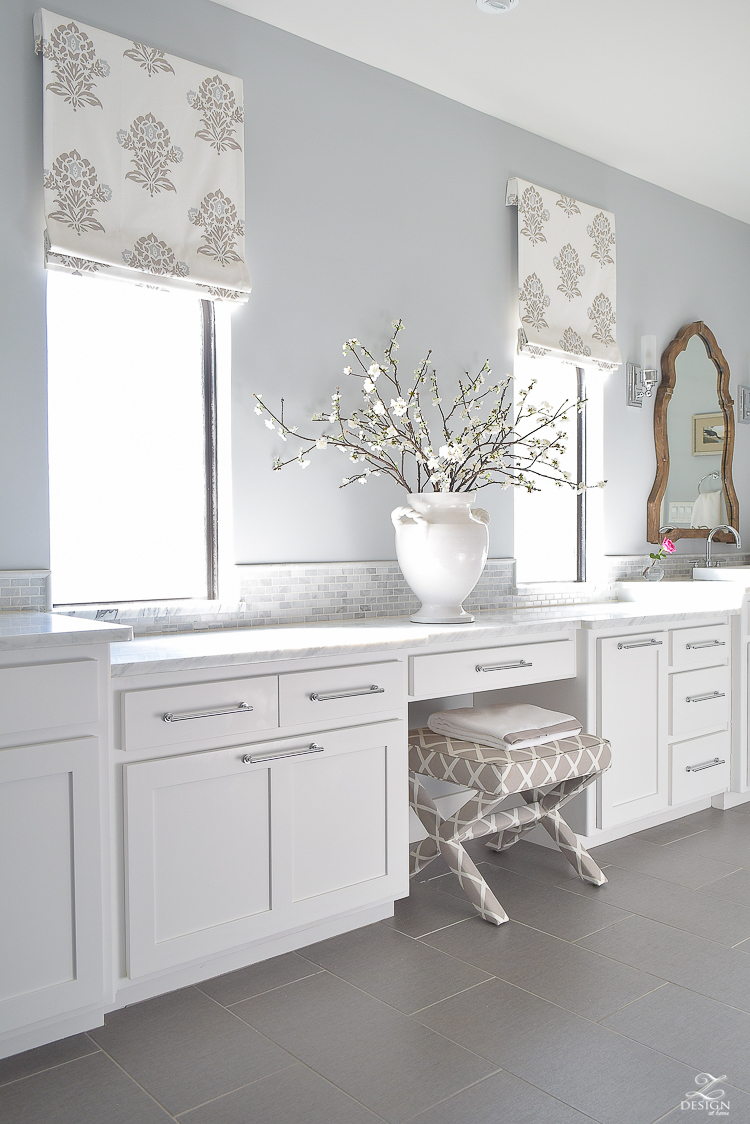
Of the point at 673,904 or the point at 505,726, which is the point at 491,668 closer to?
the point at 505,726

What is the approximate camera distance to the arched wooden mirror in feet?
14.2

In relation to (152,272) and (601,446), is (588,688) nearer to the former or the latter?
(601,446)

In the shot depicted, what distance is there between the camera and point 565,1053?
1.85 metres

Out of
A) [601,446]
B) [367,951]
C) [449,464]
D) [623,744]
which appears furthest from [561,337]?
[367,951]

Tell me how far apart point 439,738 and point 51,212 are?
6.03 ft

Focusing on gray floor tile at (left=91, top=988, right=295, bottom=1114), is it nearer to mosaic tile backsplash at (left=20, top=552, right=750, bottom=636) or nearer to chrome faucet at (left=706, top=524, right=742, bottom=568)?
mosaic tile backsplash at (left=20, top=552, right=750, bottom=636)

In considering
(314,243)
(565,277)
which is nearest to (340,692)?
(314,243)

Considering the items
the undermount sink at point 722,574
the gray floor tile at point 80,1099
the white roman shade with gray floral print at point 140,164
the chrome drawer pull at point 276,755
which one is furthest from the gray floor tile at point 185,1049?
the undermount sink at point 722,574

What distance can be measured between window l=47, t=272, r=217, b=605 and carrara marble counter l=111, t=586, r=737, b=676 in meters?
0.28

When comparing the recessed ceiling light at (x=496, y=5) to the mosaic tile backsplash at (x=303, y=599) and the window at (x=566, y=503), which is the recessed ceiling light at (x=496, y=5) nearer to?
the window at (x=566, y=503)

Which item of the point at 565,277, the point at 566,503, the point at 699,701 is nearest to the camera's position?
the point at 699,701

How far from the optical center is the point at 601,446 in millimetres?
4066

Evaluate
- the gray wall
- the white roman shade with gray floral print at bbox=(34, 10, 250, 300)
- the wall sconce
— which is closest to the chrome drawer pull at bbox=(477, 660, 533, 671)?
the gray wall

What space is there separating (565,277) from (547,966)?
2.74 m
